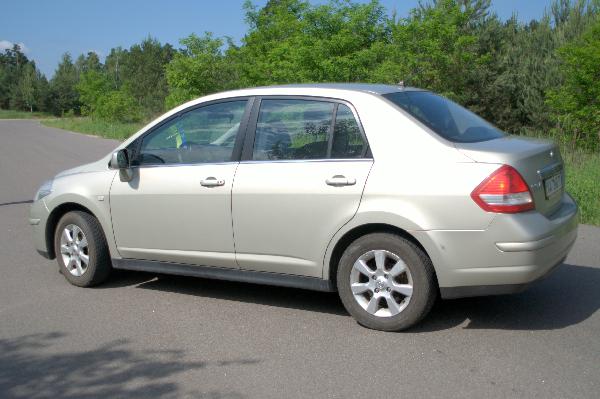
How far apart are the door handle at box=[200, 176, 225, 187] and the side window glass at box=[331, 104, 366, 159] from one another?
3.14 feet

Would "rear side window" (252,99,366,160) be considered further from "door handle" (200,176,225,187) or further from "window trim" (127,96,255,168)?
"door handle" (200,176,225,187)

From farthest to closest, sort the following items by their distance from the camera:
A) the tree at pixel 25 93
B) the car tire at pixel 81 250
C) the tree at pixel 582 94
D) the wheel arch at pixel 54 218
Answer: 1. the tree at pixel 25 93
2. the tree at pixel 582 94
3. the wheel arch at pixel 54 218
4. the car tire at pixel 81 250

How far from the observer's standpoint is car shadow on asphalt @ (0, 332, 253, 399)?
3.98 meters

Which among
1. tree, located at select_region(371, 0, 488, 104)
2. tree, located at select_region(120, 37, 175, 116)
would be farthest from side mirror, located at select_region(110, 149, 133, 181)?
tree, located at select_region(120, 37, 175, 116)

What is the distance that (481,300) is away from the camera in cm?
561

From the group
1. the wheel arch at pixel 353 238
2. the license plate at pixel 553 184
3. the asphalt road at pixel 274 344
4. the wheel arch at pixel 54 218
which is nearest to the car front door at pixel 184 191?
the asphalt road at pixel 274 344

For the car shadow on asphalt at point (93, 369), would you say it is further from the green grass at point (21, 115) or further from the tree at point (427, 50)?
the green grass at point (21, 115)

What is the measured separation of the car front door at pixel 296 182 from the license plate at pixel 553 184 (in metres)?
1.28

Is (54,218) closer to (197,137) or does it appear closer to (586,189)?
(197,137)

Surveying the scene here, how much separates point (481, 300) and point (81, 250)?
3.61m

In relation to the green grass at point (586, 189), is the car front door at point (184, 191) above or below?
above

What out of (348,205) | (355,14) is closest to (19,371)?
(348,205)

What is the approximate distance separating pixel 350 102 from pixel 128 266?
8.28 feet

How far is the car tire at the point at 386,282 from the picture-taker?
468cm
